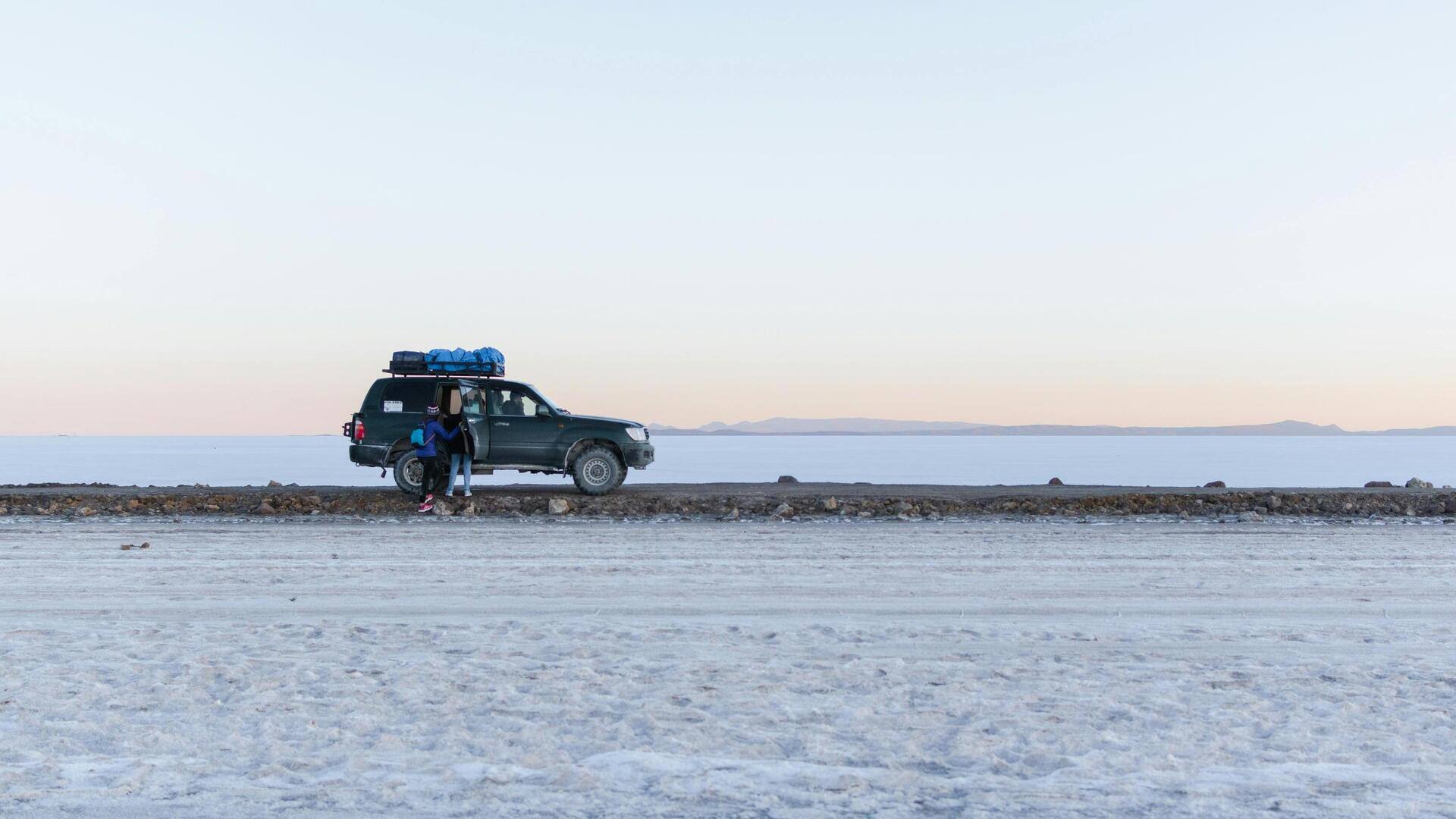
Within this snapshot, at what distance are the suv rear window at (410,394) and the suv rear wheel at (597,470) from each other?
108 inches

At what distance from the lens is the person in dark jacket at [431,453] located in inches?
706

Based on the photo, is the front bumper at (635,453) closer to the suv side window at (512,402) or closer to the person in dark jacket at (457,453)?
the suv side window at (512,402)

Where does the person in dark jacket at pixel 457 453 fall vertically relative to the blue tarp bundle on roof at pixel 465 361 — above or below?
below

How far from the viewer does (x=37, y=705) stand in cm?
595

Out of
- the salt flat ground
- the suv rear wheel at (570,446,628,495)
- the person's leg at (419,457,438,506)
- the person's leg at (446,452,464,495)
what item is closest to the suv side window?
the person's leg at (446,452,464,495)

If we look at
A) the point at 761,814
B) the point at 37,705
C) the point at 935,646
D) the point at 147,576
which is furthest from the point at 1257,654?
the point at 147,576

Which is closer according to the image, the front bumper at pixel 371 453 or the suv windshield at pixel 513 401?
the front bumper at pixel 371 453

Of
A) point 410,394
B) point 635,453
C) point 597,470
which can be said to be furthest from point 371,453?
point 635,453

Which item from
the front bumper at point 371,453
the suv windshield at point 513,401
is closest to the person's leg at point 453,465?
the suv windshield at point 513,401

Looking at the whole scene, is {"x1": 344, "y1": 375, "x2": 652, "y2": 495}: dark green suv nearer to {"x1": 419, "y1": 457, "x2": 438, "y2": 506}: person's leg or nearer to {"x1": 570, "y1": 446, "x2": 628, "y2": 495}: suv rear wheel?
{"x1": 570, "y1": 446, "x2": 628, "y2": 495}: suv rear wheel

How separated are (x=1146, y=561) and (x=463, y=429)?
11.0m

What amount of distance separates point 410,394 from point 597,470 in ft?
11.3

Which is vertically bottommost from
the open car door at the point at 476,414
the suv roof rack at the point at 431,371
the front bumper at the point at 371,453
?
the front bumper at the point at 371,453

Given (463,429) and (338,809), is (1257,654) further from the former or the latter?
(463,429)
